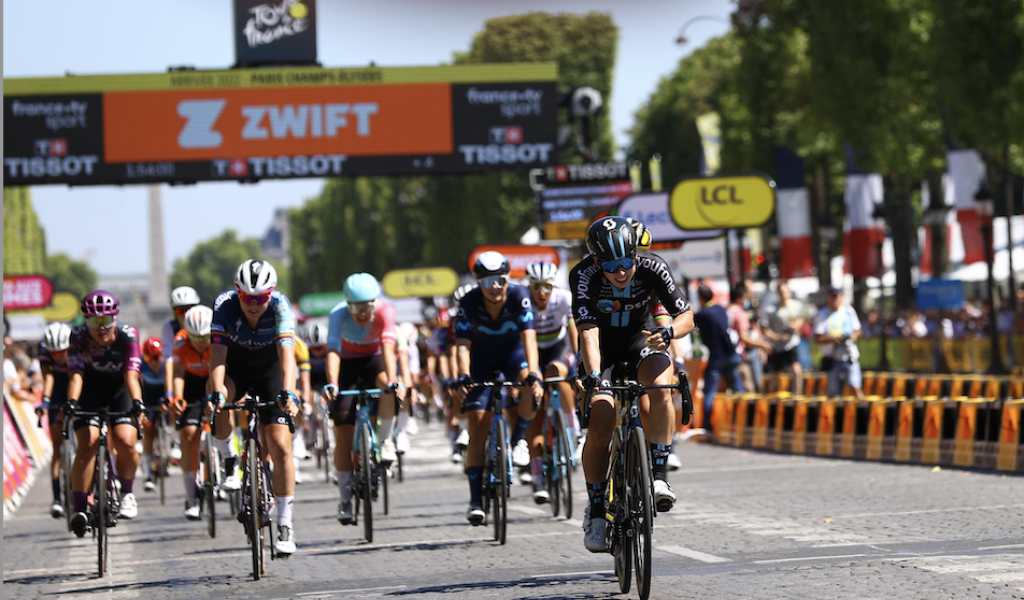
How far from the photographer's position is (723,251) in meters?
24.1

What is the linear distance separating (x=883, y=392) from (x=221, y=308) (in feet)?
48.0

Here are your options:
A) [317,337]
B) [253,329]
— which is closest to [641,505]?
[253,329]

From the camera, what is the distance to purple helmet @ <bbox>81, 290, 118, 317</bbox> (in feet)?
33.3

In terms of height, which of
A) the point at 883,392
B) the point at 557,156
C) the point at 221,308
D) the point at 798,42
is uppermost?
the point at 798,42

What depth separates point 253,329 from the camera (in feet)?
30.4

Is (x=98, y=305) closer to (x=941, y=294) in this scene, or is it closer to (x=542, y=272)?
(x=542, y=272)

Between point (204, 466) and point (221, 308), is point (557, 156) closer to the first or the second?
point (204, 466)

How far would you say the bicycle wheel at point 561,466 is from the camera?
35.9 ft

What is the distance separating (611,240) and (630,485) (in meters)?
1.15

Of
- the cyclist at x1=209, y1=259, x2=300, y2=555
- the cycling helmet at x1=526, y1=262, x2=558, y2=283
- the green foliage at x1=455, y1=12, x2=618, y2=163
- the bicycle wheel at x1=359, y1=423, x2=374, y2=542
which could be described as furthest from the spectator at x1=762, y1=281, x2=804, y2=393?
the green foliage at x1=455, y1=12, x2=618, y2=163

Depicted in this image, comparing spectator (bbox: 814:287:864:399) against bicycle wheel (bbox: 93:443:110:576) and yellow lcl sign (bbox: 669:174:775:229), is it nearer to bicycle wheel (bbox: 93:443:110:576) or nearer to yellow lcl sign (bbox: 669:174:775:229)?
yellow lcl sign (bbox: 669:174:775:229)

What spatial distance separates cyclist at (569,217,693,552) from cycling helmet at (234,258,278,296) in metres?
2.20

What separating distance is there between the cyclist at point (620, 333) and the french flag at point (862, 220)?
96.9 feet

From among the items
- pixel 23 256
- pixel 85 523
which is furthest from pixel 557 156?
pixel 23 256
